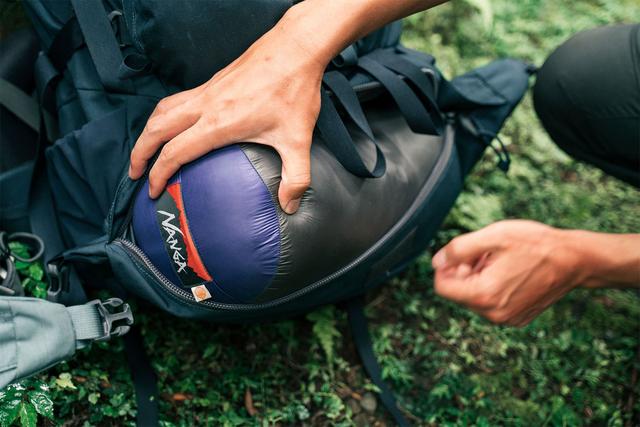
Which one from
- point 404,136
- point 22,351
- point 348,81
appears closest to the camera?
point 22,351

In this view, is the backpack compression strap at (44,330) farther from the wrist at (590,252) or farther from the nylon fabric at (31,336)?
the wrist at (590,252)

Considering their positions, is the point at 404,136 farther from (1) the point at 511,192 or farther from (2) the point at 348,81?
(1) the point at 511,192

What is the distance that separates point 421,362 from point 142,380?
3.51ft

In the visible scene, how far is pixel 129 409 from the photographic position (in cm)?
182

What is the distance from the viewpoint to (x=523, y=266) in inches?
60.6

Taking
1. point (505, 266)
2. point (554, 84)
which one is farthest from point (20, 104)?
point (554, 84)

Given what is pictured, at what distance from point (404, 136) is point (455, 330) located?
89cm

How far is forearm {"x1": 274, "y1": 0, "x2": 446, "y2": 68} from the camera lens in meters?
1.55

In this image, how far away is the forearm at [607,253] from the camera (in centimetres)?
161

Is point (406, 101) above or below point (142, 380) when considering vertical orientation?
above

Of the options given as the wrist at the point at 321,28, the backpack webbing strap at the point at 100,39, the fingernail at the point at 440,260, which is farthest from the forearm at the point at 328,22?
the fingernail at the point at 440,260

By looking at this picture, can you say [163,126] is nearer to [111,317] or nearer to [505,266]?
[111,317]

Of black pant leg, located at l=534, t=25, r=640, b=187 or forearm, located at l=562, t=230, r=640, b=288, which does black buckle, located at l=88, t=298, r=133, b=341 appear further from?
black pant leg, located at l=534, t=25, r=640, b=187

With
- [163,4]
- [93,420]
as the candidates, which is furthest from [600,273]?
[93,420]
